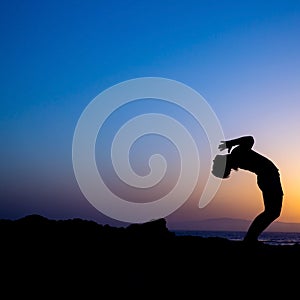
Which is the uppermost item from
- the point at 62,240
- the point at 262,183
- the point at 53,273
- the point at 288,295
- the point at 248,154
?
the point at 248,154

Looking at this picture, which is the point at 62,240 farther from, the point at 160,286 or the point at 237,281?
the point at 237,281

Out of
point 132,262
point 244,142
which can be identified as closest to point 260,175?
point 244,142

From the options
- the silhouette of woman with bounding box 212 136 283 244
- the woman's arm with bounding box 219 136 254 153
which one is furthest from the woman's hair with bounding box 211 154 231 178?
the woman's arm with bounding box 219 136 254 153

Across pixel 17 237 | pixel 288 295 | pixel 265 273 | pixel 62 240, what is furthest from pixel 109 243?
pixel 288 295

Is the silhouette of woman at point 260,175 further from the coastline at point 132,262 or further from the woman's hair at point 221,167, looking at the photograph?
the coastline at point 132,262

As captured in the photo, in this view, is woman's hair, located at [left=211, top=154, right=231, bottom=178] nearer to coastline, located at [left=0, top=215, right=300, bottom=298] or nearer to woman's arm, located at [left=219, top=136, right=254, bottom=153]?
woman's arm, located at [left=219, top=136, right=254, bottom=153]

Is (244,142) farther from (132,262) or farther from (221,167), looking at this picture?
(132,262)

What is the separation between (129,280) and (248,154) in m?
3.88

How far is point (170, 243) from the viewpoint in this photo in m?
9.82

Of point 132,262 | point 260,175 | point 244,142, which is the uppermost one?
point 244,142

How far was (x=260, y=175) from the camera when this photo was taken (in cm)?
944

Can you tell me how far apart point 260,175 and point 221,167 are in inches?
33.1

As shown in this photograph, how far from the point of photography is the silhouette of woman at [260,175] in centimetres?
941

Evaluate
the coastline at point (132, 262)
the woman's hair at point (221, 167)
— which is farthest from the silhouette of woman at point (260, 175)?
the coastline at point (132, 262)
